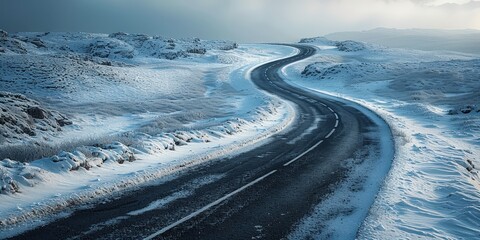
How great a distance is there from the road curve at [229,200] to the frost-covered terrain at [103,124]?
836 millimetres

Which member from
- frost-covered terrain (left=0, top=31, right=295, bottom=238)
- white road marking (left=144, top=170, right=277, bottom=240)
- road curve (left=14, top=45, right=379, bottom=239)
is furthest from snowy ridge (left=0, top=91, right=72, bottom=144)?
white road marking (left=144, top=170, right=277, bottom=240)

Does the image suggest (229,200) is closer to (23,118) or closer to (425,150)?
(425,150)

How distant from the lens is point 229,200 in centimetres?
882

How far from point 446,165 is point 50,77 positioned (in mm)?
32632

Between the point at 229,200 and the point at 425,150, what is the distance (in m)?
10.4

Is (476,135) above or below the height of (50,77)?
below

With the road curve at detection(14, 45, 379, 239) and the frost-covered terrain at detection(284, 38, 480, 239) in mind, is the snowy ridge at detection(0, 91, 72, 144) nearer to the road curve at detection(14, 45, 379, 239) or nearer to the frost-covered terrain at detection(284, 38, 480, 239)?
the road curve at detection(14, 45, 379, 239)

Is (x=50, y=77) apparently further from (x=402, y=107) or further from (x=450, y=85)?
(x=450, y=85)

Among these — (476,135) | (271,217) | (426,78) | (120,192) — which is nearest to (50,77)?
(120,192)

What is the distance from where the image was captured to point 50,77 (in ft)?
107

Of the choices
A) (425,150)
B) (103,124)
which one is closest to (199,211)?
(425,150)

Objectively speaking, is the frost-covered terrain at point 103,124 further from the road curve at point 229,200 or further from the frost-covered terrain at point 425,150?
the frost-covered terrain at point 425,150

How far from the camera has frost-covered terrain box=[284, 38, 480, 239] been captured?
7930 mm

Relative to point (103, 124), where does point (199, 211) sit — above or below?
above
